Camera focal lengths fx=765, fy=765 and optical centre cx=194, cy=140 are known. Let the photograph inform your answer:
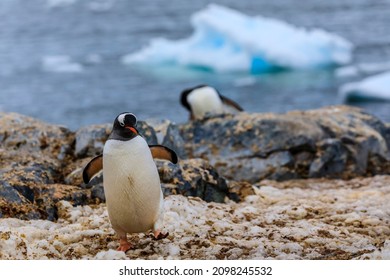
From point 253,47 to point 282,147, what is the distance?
7.13 m

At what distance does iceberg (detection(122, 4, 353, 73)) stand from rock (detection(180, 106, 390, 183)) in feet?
22.5

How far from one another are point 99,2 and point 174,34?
297 centimetres

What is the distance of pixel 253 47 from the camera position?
11242 millimetres

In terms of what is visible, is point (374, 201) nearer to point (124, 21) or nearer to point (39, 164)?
point (39, 164)

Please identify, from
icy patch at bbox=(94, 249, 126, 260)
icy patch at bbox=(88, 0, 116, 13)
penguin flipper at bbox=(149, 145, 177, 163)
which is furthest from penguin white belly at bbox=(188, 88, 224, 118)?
icy patch at bbox=(88, 0, 116, 13)

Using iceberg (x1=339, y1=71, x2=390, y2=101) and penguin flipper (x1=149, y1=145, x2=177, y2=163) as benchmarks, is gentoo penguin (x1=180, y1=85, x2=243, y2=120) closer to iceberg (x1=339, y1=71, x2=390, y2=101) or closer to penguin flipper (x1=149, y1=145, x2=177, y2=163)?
penguin flipper (x1=149, y1=145, x2=177, y2=163)

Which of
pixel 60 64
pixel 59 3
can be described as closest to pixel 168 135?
pixel 60 64

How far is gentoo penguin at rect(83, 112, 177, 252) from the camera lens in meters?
2.69

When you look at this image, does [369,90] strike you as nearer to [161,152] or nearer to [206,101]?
[206,101]

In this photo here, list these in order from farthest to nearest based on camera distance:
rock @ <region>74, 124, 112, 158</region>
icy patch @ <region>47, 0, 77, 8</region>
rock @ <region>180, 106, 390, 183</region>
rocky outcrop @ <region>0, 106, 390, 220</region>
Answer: icy patch @ <region>47, 0, 77, 8</region>, rock @ <region>180, 106, 390, 183</region>, rock @ <region>74, 124, 112, 158</region>, rocky outcrop @ <region>0, 106, 390, 220</region>

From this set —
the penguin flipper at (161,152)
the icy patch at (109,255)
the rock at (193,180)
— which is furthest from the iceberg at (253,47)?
the icy patch at (109,255)

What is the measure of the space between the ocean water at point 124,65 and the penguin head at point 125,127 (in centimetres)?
642

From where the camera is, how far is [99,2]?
16.9 metres
